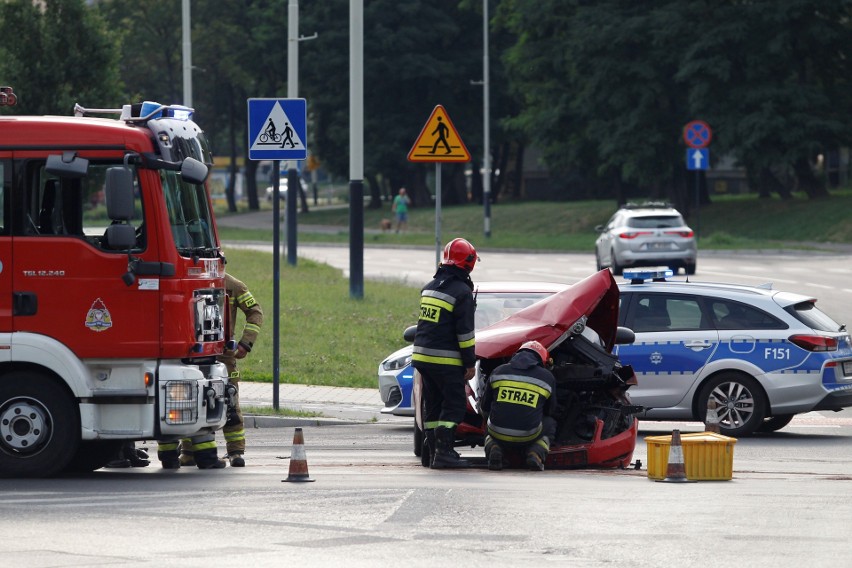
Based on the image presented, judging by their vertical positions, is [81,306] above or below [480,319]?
above

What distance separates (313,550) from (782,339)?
25.4 ft

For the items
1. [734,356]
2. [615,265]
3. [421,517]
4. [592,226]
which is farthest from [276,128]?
[592,226]

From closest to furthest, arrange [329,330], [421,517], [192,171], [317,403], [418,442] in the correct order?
[421,517] → [192,171] → [418,442] → [317,403] → [329,330]

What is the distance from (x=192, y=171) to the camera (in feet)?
37.5

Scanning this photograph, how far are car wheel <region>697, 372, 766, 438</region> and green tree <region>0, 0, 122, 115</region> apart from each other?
1895 cm

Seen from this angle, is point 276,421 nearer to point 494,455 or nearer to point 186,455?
point 186,455

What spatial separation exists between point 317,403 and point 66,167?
6.68 metres

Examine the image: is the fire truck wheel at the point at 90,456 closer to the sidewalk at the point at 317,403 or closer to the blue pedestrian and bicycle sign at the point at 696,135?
the sidewalk at the point at 317,403

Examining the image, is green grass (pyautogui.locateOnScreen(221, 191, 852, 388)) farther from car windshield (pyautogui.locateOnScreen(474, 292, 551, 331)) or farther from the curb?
car windshield (pyautogui.locateOnScreen(474, 292, 551, 331))

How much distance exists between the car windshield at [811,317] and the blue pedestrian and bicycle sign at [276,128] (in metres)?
5.21

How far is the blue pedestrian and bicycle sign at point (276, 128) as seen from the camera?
15929 mm

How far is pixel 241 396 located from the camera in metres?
17.4

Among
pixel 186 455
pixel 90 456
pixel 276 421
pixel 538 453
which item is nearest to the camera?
pixel 538 453

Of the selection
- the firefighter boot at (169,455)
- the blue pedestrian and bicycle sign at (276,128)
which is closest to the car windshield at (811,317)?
the blue pedestrian and bicycle sign at (276,128)
